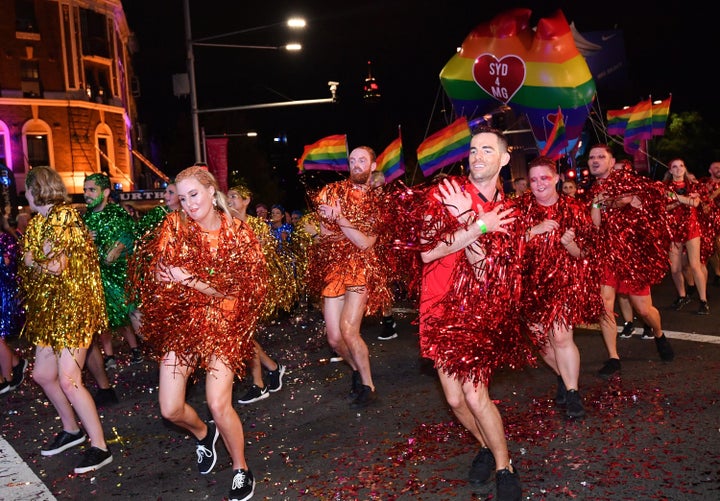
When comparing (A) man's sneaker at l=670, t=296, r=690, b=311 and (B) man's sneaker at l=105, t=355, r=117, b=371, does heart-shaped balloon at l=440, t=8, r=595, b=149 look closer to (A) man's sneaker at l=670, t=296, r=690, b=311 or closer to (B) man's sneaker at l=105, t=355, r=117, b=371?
(A) man's sneaker at l=670, t=296, r=690, b=311

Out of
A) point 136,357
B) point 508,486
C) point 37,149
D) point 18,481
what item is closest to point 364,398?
point 508,486

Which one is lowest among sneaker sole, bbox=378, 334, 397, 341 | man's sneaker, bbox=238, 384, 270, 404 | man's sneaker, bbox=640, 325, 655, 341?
sneaker sole, bbox=378, 334, 397, 341

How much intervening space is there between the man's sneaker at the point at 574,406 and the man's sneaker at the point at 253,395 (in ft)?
8.71

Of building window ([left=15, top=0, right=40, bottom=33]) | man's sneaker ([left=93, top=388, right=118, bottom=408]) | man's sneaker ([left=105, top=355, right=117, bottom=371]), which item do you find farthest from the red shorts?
building window ([left=15, top=0, right=40, bottom=33])

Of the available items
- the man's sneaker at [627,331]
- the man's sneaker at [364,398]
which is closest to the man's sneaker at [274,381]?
the man's sneaker at [364,398]

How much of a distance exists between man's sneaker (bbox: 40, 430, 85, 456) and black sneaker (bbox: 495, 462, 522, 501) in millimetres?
3283

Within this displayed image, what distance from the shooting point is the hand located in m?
3.71

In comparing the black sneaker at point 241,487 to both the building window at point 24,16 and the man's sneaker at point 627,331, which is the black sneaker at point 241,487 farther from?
the building window at point 24,16

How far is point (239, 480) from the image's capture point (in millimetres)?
4070

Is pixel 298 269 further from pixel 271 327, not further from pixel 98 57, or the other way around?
pixel 98 57

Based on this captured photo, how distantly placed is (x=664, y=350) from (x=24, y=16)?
3992 cm

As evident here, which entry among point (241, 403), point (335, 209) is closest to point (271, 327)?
point (241, 403)

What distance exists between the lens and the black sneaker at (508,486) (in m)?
3.71

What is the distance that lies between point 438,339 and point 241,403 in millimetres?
2959
